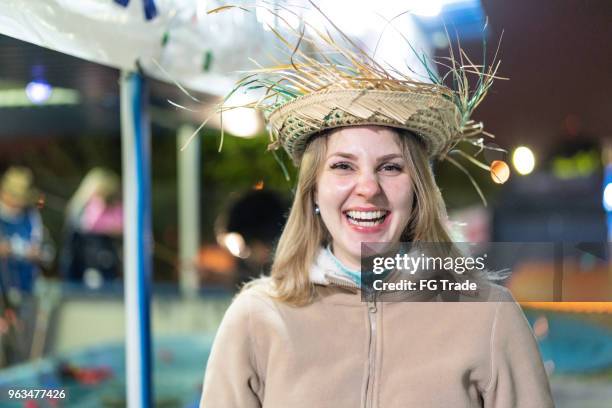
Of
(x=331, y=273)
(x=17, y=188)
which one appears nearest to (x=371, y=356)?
(x=331, y=273)

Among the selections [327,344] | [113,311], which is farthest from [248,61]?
[113,311]

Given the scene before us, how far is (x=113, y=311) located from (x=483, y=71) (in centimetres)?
405

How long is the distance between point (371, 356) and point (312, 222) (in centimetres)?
34

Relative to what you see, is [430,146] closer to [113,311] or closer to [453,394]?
[453,394]

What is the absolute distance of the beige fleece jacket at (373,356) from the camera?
157 centimetres

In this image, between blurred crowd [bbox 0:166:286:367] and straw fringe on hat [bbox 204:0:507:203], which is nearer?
straw fringe on hat [bbox 204:0:507:203]

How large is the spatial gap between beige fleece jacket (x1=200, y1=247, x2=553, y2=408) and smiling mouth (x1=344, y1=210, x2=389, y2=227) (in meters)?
0.12

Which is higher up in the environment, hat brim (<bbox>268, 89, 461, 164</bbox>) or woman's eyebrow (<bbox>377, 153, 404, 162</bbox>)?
hat brim (<bbox>268, 89, 461, 164</bbox>)

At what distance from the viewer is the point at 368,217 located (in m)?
1.64

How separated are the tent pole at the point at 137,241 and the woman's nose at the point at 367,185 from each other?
0.99 m

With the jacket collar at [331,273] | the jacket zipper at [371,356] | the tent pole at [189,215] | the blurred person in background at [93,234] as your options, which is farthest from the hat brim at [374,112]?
the tent pole at [189,215]

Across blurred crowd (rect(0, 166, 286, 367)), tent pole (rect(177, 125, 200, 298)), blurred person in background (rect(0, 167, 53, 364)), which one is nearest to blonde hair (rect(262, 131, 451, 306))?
blurred crowd (rect(0, 166, 286, 367))

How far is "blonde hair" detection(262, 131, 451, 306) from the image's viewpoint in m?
1.68

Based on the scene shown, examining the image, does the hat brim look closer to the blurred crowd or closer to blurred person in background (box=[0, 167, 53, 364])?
the blurred crowd
